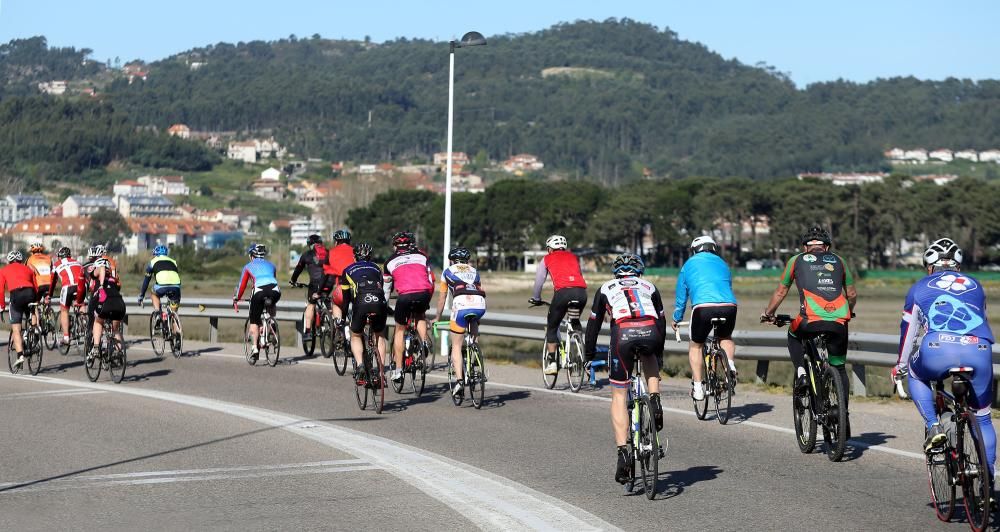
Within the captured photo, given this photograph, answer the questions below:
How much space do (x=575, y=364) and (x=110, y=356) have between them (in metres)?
6.18

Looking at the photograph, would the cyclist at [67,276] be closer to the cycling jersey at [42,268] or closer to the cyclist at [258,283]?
the cycling jersey at [42,268]

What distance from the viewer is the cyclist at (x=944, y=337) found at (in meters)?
8.34

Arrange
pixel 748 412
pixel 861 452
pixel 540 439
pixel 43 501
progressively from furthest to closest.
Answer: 1. pixel 748 412
2. pixel 540 439
3. pixel 861 452
4. pixel 43 501

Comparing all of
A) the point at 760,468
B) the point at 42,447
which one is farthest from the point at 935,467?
the point at 42,447

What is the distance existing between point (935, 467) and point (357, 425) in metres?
6.47

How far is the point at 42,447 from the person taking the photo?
12164 mm

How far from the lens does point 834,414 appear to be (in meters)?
11.0

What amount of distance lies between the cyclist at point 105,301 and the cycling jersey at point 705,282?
8.09 metres

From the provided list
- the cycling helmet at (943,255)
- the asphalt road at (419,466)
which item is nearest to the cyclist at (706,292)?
the asphalt road at (419,466)

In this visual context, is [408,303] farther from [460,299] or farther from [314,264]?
[314,264]

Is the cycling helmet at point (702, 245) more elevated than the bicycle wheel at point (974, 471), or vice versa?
the cycling helmet at point (702, 245)

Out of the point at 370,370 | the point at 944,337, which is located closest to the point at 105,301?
the point at 370,370

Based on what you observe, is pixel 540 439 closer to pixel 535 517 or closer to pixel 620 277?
pixel 620 277

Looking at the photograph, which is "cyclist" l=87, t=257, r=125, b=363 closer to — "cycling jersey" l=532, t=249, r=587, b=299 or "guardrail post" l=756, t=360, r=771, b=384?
"cycling jersey" l=532, t=249, r=587, b=299
